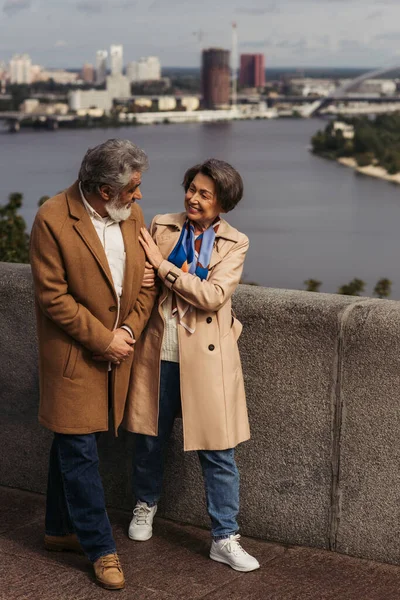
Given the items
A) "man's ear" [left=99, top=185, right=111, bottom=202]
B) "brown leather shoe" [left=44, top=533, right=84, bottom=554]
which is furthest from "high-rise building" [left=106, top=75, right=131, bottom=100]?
"man's ear" [left=99, top=185, right=111, bottom=202]

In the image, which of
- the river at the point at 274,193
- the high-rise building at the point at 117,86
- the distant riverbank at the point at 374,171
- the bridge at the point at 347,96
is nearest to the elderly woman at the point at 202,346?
the river at the point at 274,193

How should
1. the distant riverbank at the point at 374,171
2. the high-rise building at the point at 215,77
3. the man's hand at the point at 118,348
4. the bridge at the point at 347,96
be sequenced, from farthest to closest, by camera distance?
the bridge at the point at 347,96, the high-rise building at the point at 215,77, the distant riverbank at the point at 374,171, the man's hand at the point at 118,348

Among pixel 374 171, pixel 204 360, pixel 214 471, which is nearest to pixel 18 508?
pixel 214 471

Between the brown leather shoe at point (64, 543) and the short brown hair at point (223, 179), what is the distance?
922mm

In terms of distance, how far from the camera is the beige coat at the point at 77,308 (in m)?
2.23

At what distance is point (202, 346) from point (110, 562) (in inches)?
21.7

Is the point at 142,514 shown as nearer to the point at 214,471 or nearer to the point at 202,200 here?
the point at 214,471

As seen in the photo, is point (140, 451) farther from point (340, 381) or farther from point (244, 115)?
point (244, 115)

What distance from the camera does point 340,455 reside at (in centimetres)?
247

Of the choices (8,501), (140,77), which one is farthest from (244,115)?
(8,501)

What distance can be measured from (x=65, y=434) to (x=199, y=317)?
1.38 feet

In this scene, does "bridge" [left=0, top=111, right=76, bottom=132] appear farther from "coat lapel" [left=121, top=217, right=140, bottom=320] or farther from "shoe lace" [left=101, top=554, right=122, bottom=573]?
"shoe lace" [left=101, top=554, right=122, bottom=573]

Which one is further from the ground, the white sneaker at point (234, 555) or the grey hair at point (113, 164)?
the grey hair at point (113, 164)

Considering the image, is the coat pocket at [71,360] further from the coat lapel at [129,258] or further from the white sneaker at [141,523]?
the white sneaker at [141,523]
